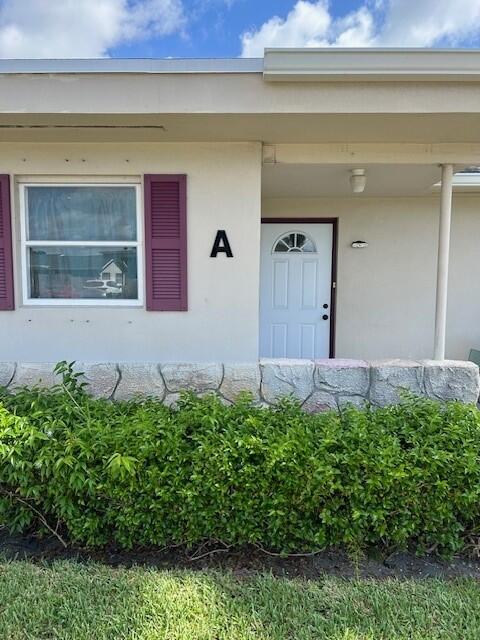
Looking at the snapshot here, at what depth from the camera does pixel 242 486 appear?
255 centimetres

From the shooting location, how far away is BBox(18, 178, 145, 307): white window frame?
4160 millimetres

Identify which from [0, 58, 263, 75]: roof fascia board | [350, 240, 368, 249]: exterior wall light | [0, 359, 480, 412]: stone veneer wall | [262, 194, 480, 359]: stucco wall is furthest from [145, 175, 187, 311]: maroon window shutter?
[350, 240, 368, 249]: exterior wall light

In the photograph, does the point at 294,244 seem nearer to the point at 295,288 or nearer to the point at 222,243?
the point at 295,288

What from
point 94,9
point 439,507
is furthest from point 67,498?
point 94,9

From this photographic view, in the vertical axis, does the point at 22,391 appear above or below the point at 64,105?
below

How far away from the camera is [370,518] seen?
2541 mm

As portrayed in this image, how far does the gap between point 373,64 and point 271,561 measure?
3459 millimetres

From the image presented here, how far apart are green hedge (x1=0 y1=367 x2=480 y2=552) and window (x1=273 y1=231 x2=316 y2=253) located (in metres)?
3.77

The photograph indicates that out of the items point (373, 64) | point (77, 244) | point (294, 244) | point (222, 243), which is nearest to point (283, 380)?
point (222, 243)

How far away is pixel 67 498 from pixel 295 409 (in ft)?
5.47

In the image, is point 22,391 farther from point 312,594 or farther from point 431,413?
point 431,413

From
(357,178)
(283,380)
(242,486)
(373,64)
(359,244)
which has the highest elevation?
(373,64)

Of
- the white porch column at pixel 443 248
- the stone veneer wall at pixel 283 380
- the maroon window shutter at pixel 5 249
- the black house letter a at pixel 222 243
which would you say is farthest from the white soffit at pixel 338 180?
the maroon window shutter at pixel 5 249

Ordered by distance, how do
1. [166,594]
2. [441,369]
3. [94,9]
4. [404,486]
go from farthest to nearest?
1. [94,9]
2. [441,369]
3. [404,486]
4. [166,594]
